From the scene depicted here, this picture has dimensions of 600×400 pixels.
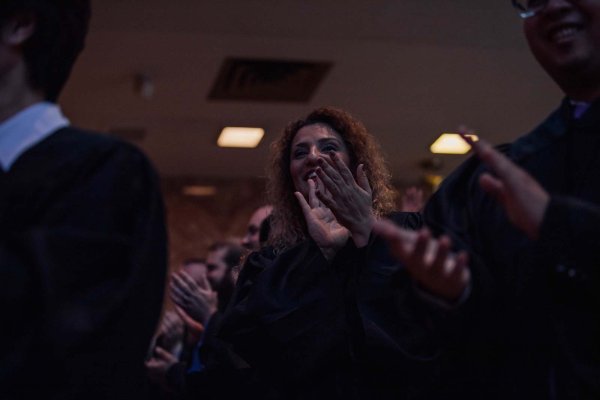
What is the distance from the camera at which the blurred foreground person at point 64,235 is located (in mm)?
A: 1449

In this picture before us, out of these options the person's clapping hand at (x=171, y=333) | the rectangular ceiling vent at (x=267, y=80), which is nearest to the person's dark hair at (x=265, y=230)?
the person's clapping hand at (x=171, y=333)

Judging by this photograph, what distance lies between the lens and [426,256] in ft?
4.80

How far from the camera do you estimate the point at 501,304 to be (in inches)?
67.1

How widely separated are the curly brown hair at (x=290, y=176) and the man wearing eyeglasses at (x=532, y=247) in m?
0.98

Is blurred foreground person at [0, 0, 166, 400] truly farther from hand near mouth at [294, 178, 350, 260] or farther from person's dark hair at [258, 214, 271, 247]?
person's dark hair at [258, 214, 271, 247]

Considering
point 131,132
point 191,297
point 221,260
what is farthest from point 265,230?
point 131,132

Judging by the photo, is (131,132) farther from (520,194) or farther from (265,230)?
(520,194)

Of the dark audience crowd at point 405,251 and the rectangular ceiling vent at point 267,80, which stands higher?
the dark audience crowd at point 405,251

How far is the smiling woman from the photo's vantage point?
2.15 metres

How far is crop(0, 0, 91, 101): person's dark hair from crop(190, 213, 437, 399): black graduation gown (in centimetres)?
89

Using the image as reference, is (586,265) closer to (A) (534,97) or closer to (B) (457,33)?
(B) (457,33)

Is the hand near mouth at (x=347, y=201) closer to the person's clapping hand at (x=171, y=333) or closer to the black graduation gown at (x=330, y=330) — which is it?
the black graduation gown at (x=330, y=330)

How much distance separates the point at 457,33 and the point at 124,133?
2780mm

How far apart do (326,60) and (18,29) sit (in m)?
4.10
